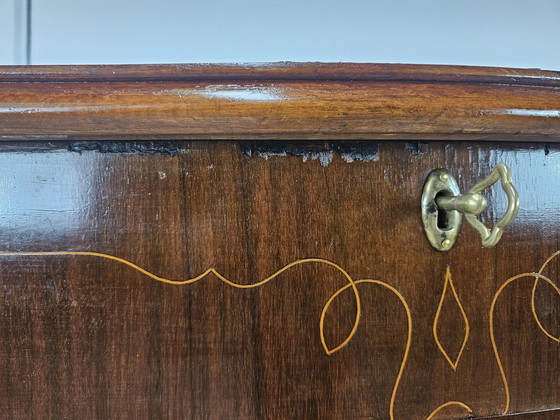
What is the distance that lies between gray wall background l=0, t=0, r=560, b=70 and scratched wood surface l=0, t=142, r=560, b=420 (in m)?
0.46

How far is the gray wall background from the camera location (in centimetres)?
72

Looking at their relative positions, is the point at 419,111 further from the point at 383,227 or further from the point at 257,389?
the point at 257,389

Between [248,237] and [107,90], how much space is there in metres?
0.11

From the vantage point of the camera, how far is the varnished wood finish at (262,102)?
26 cm

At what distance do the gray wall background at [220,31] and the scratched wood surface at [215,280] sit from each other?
0.46m

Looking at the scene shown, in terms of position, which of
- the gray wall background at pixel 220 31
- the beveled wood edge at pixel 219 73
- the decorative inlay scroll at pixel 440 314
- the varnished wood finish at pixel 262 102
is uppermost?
the gray wall background at pixel 220 31

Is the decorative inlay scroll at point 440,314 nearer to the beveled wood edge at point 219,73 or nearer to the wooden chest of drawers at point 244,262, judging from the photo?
the wooden chest of drawers at point 244,262

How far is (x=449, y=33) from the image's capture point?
2.60 ft

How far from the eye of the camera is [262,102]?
0.26 metres

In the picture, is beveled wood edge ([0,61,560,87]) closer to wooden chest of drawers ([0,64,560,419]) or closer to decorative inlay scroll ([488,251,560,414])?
wooden chest of drawers ([0,64,560,419])

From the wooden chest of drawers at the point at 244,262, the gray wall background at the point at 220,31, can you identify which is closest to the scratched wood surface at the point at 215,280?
the wooden chest of drawers at the point at 244,262

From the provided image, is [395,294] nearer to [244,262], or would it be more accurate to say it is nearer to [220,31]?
[244,262]

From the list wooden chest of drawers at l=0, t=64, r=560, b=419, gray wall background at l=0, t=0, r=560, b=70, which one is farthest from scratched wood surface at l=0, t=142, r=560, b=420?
gray wall background at l=0, t=0, r=560, b=70

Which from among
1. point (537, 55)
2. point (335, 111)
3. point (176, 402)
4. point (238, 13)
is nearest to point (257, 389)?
point (176, 402)
